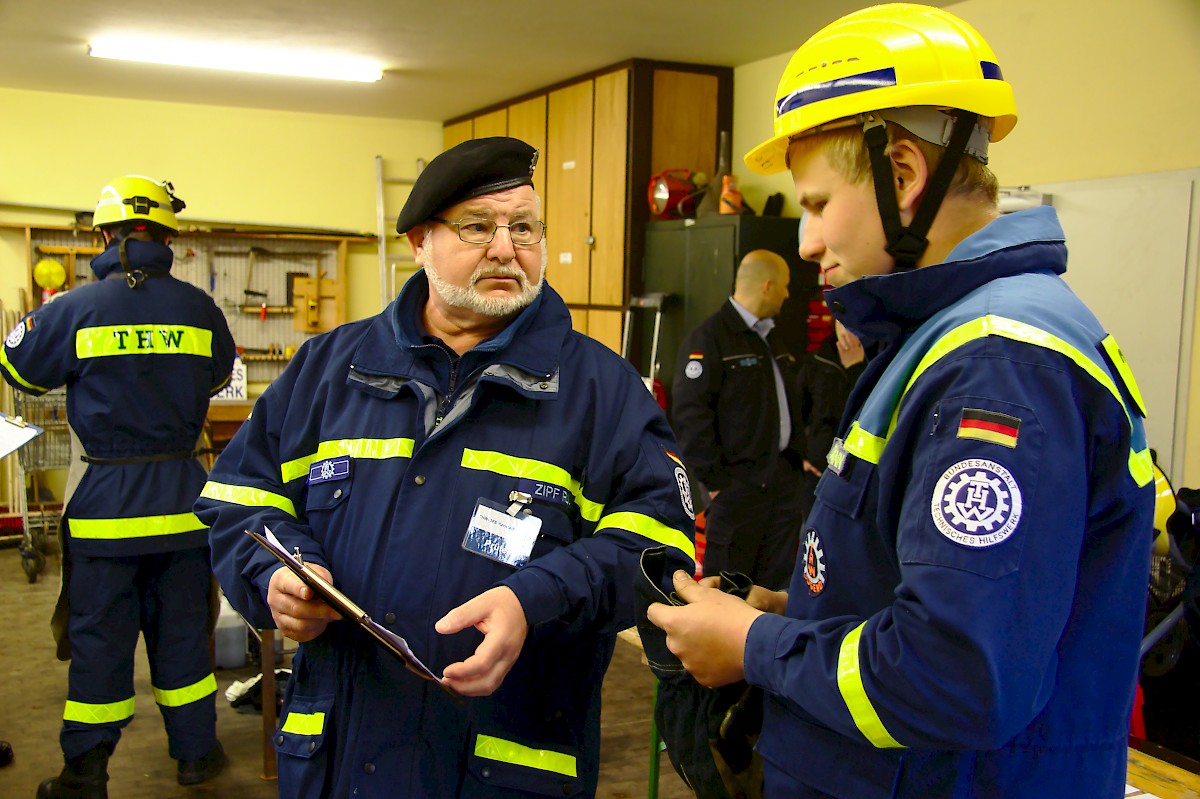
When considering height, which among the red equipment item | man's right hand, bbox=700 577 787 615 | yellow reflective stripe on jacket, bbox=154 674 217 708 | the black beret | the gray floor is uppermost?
the red equipment item

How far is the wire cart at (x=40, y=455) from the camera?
249 inches

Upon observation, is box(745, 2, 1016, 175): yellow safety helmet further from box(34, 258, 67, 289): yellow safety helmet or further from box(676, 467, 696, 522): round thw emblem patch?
box(34, 258, 67, 289): yellow safety helmet

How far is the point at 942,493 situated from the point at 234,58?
7.17 metres

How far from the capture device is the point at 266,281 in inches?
344

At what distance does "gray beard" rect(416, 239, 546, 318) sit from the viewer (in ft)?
5.89

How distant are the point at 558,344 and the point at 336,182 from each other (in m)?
8.05

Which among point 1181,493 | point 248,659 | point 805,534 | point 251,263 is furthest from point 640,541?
point 251,263

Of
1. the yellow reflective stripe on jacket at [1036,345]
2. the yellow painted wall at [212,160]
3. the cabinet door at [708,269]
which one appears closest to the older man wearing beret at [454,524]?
the yellow reflective stripe on jacket at [1036,345]

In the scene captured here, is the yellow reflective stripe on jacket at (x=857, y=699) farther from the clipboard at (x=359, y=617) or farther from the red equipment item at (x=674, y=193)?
the red equipment item at (x=674, y=193)

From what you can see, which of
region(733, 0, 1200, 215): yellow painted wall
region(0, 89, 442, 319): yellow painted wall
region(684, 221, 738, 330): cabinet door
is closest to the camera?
region(733, 0, 1200, 215): yellow painted wall

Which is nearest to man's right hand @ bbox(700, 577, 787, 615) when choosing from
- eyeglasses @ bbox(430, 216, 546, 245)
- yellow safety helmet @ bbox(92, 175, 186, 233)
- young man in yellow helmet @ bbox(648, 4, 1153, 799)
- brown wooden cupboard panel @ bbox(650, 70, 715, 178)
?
young man in yellow helmet @ bbox(648, 4, 1153, 799)

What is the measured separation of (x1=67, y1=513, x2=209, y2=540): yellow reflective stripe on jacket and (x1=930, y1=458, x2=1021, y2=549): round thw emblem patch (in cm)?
291

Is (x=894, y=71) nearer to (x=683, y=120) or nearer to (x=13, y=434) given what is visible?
(x=13, y=434)

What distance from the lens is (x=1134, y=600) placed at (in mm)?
962
